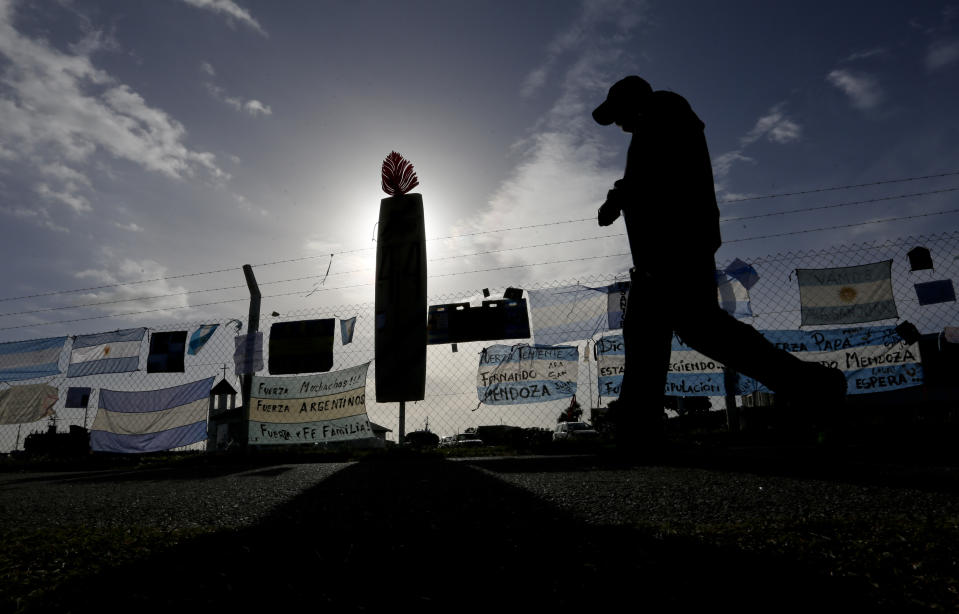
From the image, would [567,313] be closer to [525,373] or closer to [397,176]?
[525,373]

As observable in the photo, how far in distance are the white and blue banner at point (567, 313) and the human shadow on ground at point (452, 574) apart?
7938mm

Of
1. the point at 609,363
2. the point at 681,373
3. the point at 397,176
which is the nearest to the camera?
the point at 397,176

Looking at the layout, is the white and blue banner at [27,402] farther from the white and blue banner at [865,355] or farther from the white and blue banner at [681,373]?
the white and blue banner at [865,355]

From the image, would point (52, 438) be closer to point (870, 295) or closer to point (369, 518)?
point (369, 518)

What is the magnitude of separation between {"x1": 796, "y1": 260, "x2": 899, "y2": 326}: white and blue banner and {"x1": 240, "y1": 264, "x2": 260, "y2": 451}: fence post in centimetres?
945

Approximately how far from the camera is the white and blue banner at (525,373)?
32.6 feet

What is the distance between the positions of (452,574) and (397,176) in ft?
16.2

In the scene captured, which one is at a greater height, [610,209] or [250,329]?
[250,329]

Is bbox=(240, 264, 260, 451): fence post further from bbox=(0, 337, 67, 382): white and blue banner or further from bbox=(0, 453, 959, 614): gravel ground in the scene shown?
bbox=(0, 453, 959, 614): gravel ground

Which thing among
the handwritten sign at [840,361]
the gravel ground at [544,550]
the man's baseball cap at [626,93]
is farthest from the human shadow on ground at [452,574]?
the handwritten sign at [840,361]

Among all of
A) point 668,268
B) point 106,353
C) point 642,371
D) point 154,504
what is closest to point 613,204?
point 668,268

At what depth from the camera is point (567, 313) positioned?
9.36 meters

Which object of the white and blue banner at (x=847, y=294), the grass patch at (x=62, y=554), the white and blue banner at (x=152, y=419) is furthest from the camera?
the white and blue banner at (x=152, y=419)

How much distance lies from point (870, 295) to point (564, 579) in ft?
31.3
